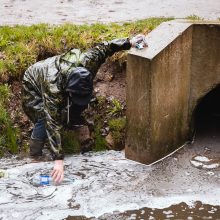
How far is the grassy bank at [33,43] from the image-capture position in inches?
312

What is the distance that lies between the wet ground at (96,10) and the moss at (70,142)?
2.43 metres

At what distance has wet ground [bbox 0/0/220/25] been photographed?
9742 mm

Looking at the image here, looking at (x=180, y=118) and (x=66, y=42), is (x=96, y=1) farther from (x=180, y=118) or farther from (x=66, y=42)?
(x=180, y=118)

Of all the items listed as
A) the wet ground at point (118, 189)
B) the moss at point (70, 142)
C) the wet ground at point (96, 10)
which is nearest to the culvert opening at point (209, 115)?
the wet ground at point (118, 189)

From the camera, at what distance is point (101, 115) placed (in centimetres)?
823

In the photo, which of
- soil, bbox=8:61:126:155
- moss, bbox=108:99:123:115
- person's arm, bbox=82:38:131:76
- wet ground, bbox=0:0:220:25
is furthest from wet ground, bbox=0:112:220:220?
wet ground, bbox=0:0:220:25

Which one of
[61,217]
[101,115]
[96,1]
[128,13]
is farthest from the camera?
[96,1]

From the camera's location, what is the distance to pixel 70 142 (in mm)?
7996

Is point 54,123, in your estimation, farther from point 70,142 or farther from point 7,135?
point 7,135

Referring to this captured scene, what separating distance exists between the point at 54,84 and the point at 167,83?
157 centimetres

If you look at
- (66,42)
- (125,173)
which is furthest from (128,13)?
(125,173)

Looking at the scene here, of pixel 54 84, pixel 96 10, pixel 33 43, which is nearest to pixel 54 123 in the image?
pixel 54 84

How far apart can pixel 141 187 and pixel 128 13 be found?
4121mm

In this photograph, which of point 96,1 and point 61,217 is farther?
point 96,1
